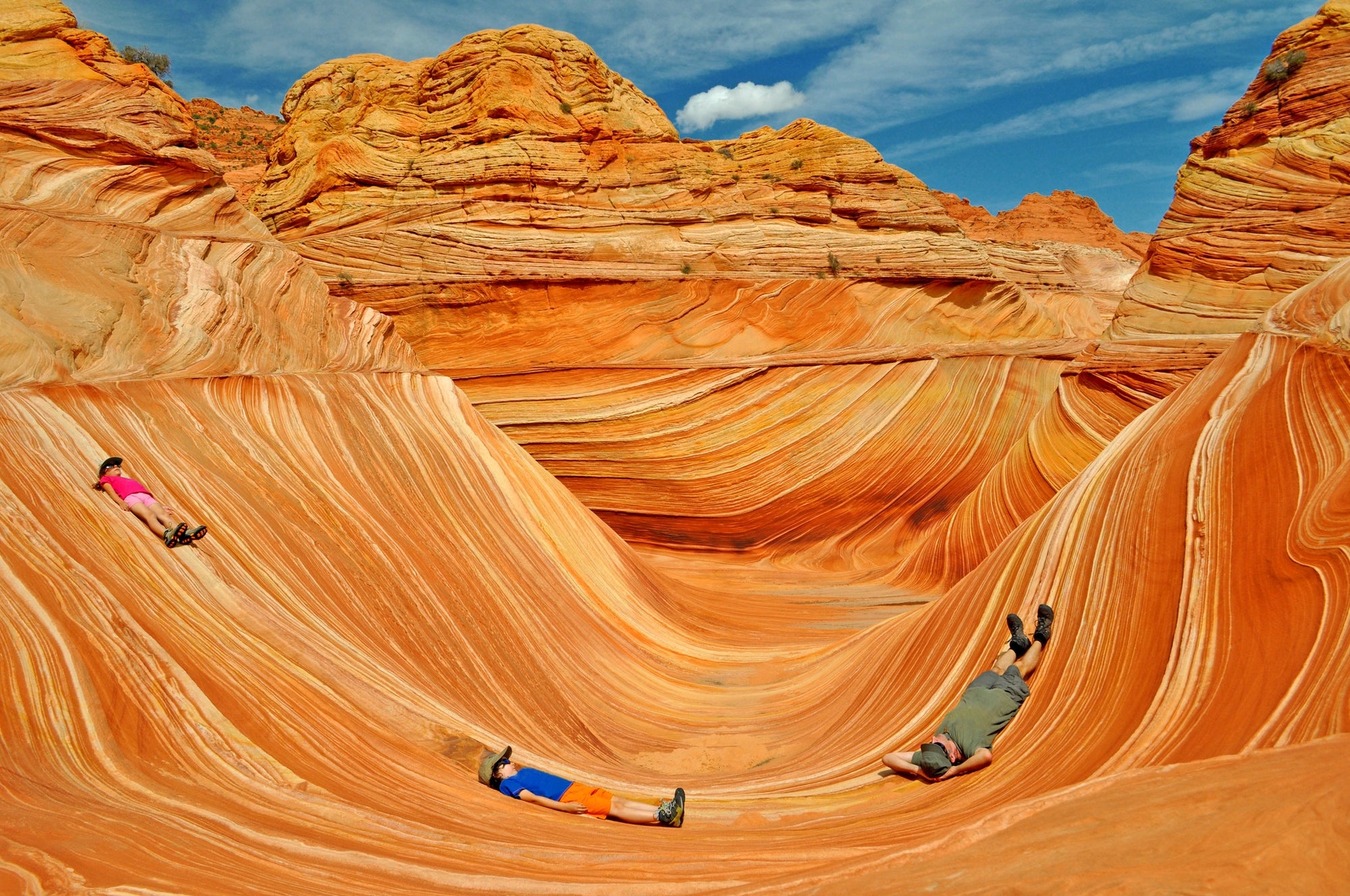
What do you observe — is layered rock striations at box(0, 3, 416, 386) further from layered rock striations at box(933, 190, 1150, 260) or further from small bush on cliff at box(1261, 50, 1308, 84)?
layered rock striations at box(933, 190, 1150, 260)

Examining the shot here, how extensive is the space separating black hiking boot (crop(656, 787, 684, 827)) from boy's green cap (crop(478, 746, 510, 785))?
0.84 m

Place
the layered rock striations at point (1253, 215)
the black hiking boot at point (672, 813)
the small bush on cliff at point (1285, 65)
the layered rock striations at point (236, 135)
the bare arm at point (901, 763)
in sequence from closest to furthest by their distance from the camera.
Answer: the black hiking boot at point (672, 813) < the bare arm at point (901, 763) < the layered rock striations at point (1253, 215) < the small bush on cliff at point (1285, 65) < the layered rock striations at point (236, 135)

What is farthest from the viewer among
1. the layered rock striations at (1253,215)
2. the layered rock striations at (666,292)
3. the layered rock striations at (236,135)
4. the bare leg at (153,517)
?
the layered rock striations at (236,135)

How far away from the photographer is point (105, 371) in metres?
5.98

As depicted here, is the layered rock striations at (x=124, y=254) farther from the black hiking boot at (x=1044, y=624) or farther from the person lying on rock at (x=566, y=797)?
the black hiking boot at (x=1044, y=624)

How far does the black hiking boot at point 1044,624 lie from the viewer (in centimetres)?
469

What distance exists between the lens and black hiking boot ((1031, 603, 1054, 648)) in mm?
4688

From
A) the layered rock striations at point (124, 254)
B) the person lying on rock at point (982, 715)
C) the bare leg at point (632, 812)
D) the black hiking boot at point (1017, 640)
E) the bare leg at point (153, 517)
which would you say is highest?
the layered rock striations at point (124, 254)

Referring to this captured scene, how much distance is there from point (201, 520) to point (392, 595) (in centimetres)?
127

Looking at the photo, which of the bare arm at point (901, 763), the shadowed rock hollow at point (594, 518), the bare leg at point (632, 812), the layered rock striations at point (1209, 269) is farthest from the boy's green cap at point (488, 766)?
the layered rock striations at point (1209, 269)

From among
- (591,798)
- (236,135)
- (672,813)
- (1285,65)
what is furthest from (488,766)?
(236,135)

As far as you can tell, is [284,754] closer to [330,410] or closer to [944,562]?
[330,410]

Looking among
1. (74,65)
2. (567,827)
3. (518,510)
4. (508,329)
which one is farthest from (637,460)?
(74,65)

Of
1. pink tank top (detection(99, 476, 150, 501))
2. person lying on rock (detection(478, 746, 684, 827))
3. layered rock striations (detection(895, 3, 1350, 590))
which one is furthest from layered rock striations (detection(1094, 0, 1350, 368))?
pink tank top (detection(99, 476, 150, 501))
